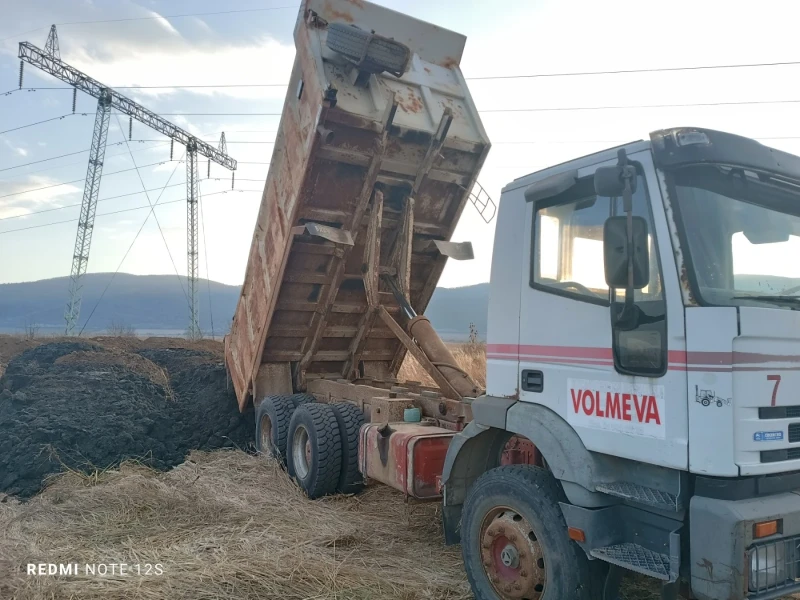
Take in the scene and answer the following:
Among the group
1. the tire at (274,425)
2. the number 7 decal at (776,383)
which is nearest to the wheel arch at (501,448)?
the number 7 decal at (776,383)

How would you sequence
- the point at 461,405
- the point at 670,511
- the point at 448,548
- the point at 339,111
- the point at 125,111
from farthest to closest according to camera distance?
the point at 125,111 → the point at 339,111 → the point at 461,405 → the point at 448,548 → the point at 670,511

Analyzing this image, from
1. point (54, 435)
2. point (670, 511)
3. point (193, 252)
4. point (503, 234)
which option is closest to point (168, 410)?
point (54, 435)

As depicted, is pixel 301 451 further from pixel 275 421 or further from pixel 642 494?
Result: pixel 642 494

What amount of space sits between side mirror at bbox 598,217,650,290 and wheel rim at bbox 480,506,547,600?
1440 millimetres

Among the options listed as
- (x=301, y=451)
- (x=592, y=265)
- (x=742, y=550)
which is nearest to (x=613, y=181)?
(x=592, y=265)

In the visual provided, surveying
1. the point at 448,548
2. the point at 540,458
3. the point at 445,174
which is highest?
the point at 445,174

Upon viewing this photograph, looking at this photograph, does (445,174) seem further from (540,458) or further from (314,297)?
(540,458)

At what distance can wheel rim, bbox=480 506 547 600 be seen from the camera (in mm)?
3564

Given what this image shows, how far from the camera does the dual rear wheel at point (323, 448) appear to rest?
21.6 ft

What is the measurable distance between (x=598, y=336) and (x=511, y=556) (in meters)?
1.30

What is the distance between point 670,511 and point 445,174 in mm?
4669

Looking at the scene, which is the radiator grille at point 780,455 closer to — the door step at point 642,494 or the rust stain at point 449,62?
the door step at point 642,494

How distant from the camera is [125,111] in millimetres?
34250

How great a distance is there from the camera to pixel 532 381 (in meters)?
3.87
